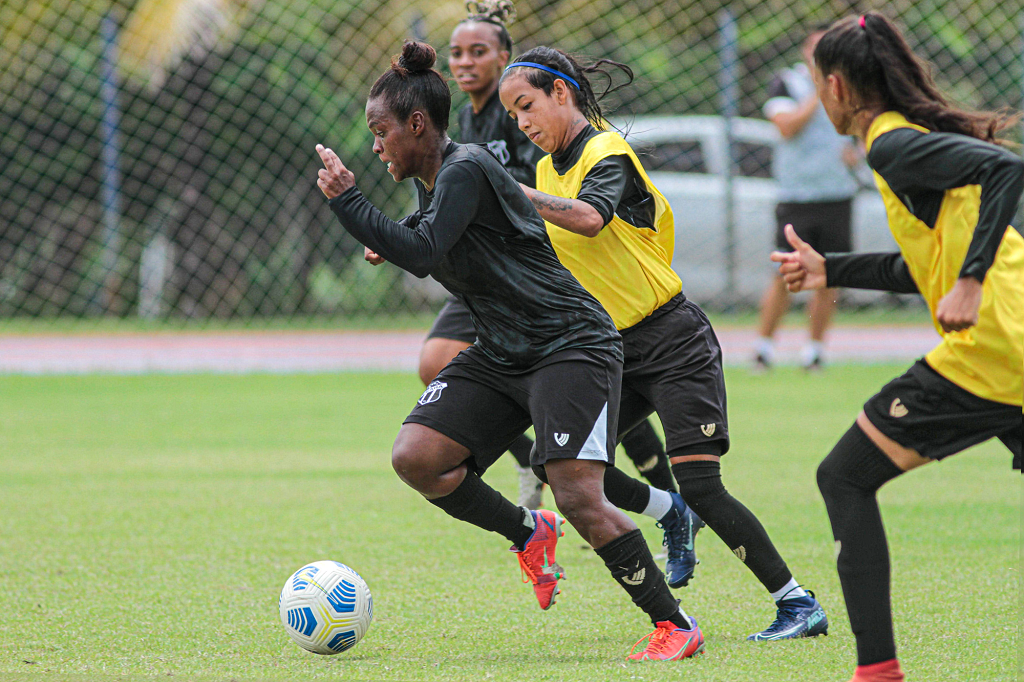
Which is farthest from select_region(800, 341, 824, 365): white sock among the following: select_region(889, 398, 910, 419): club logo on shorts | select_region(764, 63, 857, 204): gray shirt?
select_region(889, 398, 910, 419): club logo on shorts

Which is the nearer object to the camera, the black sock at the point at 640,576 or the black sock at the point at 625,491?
the black sock at the point at 640,576

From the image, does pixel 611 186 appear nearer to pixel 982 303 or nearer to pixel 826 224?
pixel 982 303

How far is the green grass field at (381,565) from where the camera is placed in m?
3.22

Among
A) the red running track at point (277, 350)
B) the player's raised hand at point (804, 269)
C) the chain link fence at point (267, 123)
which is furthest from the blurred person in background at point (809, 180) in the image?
the player's raised hand at point (804, 269)

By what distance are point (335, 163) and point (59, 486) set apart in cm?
365

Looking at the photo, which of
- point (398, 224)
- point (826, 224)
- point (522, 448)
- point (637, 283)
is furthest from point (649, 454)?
point (826, 224)

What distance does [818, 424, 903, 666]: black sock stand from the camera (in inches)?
107

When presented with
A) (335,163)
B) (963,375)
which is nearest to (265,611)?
(335,163)

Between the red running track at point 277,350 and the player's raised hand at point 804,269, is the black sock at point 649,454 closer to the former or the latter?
the player's raised hand at point 804,269

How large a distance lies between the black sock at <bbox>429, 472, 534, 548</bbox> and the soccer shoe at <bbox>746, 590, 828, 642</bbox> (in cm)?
75

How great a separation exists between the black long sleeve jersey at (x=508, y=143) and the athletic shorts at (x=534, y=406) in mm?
1581

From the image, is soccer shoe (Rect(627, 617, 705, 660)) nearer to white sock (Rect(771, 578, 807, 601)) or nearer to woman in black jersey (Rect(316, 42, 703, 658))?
woman in black jersey (Rect(316, 42, 703, 658))

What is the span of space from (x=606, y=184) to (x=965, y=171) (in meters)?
1.27

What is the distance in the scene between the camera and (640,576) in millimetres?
3295
